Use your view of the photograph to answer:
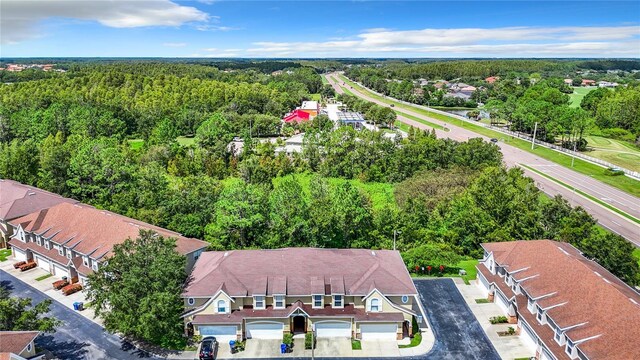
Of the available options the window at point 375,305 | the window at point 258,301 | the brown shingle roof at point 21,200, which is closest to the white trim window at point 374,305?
the window at point 375,305

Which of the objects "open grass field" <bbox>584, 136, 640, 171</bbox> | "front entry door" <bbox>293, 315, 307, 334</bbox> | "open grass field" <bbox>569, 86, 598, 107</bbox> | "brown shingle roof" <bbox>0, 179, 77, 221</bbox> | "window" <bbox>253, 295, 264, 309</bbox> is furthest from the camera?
"open grass field" <bbox>569, 86, 598, 107</bbox>

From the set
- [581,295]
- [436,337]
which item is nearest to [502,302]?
[436,337]

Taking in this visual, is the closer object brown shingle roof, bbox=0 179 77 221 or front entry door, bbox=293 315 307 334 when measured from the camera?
front entry door, bbox=293 315 307 334

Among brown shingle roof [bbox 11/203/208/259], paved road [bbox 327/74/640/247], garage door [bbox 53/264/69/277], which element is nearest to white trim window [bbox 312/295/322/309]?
brown shingle roof [bbox 11/203/208/259]

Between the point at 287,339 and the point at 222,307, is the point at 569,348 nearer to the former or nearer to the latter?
the point at 287,339

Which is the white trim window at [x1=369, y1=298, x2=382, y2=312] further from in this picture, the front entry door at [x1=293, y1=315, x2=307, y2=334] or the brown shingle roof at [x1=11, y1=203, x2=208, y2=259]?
the brown shingle roof at [x1=11, y1=203, x2=208, y2=259]
